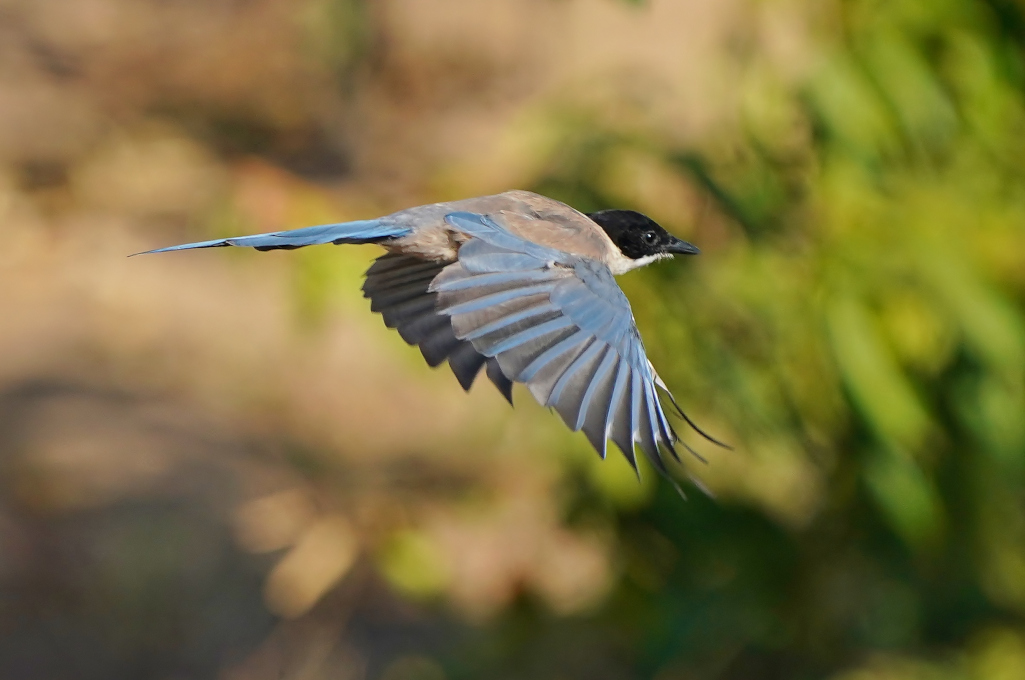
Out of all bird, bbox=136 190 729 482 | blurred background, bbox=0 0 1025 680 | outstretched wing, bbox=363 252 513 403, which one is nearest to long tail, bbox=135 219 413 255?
bird, bbox=136 190 729 482

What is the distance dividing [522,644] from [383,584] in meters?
2.46

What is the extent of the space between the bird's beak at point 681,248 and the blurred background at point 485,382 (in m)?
0.15

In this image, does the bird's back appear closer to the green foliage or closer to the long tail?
A: the long tail

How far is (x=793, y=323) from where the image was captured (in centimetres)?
308

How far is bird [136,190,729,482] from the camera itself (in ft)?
7.22

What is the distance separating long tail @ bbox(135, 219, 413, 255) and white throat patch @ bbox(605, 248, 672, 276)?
524mm

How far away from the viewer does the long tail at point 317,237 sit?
2.47 metres

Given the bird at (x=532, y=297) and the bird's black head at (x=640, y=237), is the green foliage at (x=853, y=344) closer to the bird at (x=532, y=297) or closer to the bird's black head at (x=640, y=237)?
the bird's black head at (x=640, y=237)

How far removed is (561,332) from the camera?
91.5 inches

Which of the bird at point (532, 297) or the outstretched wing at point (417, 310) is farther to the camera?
the outstretched wing at point (417, 310)

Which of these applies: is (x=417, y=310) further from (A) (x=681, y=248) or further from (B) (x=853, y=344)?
(B) (x=853, y=344)

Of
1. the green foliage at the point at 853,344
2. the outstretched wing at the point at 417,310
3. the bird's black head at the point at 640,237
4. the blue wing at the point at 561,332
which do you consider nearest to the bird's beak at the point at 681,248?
the bird's black head at the point at 640,237

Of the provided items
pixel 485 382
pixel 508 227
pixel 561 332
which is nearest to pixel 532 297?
pixel 561 332

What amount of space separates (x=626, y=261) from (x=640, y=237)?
0.07m
